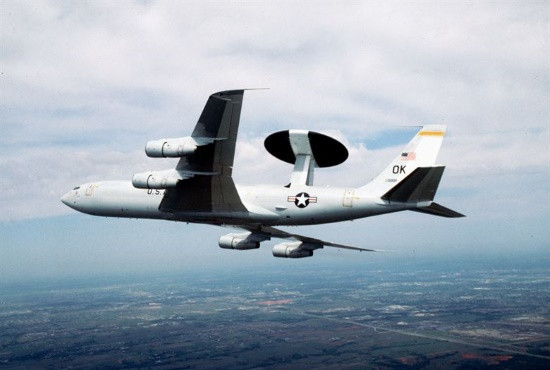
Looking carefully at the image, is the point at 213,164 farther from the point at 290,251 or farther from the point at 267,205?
the point at 290,251

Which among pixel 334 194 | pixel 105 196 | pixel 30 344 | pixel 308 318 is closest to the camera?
pixel 334 194

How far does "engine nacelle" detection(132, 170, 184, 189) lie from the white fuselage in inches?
154

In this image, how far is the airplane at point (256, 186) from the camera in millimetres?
35344

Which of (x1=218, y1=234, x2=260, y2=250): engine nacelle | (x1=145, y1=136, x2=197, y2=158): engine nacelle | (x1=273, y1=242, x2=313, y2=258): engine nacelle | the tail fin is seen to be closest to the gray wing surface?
(x1=145, y1=136, x2=197, y2=158): engine nacelle

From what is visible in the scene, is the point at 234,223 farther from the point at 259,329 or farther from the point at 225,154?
the point at 259,329

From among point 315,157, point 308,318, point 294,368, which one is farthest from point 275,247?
point 308,318

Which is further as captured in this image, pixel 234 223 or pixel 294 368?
pixel 294 368

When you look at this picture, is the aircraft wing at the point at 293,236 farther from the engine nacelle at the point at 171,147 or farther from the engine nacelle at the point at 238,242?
the engine nacelle at the point at 171,147

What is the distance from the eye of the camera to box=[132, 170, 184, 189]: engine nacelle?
3906 centimetres

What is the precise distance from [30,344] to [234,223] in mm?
160902

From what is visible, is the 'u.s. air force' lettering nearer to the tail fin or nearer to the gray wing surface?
the gray wing surface

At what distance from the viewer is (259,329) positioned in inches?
7072

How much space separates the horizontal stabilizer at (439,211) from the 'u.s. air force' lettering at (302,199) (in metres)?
7.47

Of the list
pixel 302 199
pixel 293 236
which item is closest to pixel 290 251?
pixel 293 236
